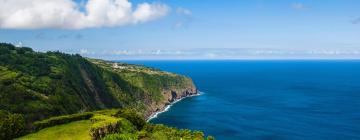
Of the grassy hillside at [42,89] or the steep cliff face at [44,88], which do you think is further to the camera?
the steep cliff face at [44,88]

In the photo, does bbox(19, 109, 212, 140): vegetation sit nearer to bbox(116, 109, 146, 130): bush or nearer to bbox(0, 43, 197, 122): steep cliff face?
bbox(116, 109, 146, 130): bush

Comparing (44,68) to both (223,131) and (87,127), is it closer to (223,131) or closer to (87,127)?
(223,131)

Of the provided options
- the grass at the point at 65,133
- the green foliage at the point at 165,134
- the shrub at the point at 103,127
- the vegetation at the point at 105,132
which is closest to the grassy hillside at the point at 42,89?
the grass at the point at 65,133

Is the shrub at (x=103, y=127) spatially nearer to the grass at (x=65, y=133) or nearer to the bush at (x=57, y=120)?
the grass at (x=65, y=133)

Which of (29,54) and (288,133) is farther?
(29,54)

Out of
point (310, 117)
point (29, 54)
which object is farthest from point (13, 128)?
point (310, 117)

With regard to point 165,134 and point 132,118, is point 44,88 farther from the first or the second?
point 165,134
